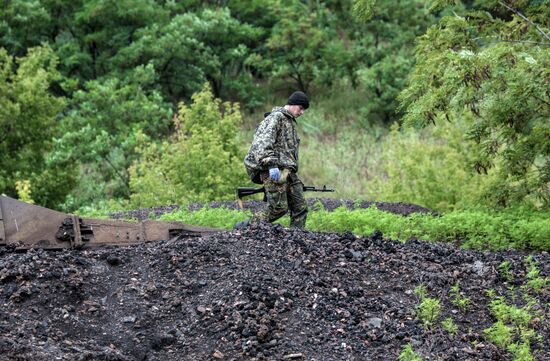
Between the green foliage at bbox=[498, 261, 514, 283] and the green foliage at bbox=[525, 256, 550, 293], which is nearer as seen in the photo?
the green foliage at bbox=[525, 256, 550, 293]

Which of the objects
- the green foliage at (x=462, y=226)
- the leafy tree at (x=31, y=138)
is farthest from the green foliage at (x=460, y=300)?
the leafy tree at (x=31, y=138)

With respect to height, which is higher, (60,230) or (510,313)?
(60,230)

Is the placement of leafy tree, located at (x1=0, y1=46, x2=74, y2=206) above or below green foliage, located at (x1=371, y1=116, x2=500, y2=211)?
above

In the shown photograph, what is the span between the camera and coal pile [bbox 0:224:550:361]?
6.59 meters

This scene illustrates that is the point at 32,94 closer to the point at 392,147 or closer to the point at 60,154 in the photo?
the point at 60,154

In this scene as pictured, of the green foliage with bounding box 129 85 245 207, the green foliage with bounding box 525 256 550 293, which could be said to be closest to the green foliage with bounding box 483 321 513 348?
the green foliage with bounding box 525 256 550 293

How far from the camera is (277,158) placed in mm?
9914

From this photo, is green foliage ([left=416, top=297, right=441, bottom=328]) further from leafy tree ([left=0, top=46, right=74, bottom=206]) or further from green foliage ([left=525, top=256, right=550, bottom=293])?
leafy tree ([left=0, top=46, right=74, bottom=206])

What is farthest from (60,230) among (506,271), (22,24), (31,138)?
(22,24)

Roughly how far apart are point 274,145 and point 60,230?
297cm

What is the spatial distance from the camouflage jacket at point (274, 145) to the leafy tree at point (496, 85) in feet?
6.80

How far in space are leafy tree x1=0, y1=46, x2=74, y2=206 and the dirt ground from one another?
12760 millimetres

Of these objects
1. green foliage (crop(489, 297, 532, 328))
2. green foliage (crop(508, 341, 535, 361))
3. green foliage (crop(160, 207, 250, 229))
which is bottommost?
Result: green foliage (crop(508, 341, 535, 361))

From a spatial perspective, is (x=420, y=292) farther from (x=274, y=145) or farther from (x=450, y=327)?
(x=274, y=145)
